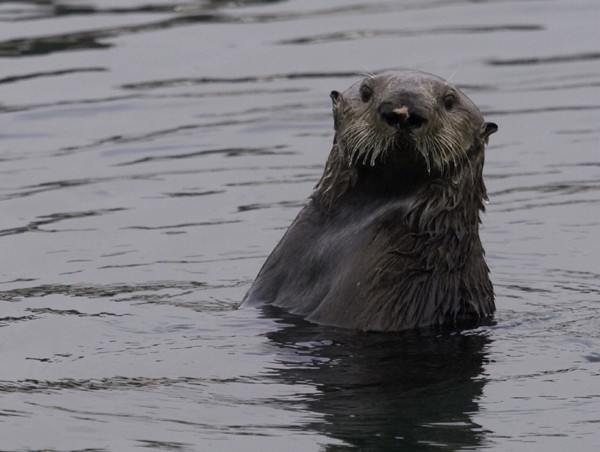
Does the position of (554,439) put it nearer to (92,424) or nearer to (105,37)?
(92,424)

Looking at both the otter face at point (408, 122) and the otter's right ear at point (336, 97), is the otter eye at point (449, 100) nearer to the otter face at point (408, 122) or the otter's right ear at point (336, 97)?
the otter face at point (408, 122)

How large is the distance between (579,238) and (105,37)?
7109mm

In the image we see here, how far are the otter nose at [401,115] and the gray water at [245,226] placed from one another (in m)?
1.00

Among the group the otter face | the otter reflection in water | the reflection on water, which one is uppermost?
the otter face

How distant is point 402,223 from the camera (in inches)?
303

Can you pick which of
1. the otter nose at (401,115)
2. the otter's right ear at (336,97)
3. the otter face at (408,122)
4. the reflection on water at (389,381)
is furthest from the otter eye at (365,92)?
the reflection on water at (389,381)

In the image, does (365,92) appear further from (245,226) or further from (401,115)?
(245,226)

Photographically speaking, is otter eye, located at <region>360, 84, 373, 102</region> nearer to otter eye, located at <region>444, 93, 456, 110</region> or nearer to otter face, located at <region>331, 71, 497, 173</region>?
otter face, located at <region>331, 71, 497, 173</region>

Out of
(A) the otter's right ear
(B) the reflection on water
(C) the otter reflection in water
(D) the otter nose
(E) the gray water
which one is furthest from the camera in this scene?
(A) the otter's right ear

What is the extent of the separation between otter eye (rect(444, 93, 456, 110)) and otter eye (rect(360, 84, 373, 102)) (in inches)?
13.3

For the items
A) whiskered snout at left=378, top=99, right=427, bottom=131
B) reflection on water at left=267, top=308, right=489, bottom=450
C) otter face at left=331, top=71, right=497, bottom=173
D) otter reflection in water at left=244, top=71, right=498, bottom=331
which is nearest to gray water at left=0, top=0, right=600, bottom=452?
reflection on water at left=267, top=308, right=489, bottom=450

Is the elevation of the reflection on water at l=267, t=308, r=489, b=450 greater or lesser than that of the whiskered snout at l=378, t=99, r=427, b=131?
lesser

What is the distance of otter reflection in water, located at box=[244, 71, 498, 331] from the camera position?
751 centimetres

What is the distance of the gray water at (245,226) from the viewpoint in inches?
255
